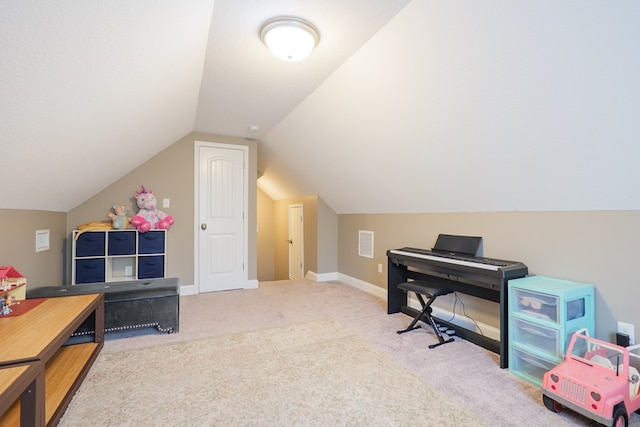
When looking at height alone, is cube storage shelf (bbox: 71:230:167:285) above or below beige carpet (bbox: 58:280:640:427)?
above

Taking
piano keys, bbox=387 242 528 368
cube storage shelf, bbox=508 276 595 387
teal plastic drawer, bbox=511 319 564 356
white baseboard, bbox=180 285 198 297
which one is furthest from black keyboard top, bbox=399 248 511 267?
white baseboard, bbox=180 285 198 297

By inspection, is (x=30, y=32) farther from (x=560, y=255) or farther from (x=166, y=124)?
(x=560, y=255)

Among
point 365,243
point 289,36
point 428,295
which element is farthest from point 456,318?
point 289,36

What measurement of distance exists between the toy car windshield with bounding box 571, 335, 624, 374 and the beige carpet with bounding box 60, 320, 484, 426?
77cm

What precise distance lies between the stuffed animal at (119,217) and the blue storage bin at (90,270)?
41 centimetres

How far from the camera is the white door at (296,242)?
5531mm

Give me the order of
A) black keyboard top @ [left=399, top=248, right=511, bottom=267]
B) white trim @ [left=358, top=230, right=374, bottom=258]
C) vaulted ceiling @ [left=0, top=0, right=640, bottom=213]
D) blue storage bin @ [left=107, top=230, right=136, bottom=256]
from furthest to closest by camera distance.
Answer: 1. white trim @ [left=358, top=230, right=374, bottom=258]
2. blue storage bin @ [left=107, top=230, right=136, bottom=256]
3. black keyboard top @ [left=399, top=248, right=511, bottom=267]
4. vaulted ceiling @ [left=0, top=0, right=640, bottom=213]

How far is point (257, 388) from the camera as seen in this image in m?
1.92

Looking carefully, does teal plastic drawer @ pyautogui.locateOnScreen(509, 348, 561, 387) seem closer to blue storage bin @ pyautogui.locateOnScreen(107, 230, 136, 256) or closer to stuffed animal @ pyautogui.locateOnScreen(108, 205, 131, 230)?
blue storage bin @ pyautogui.locateOnScreen(107, 230, 136, 256)

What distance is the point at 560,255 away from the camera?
7.21 feet

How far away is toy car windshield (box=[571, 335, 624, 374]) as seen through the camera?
5.58 feet

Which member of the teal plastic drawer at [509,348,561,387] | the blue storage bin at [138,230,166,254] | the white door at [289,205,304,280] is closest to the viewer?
the teal plastic drawer at [509,348,561,387]

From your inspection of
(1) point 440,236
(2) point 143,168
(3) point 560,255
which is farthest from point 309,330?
(2) point 143,168

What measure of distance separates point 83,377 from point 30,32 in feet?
6.34
